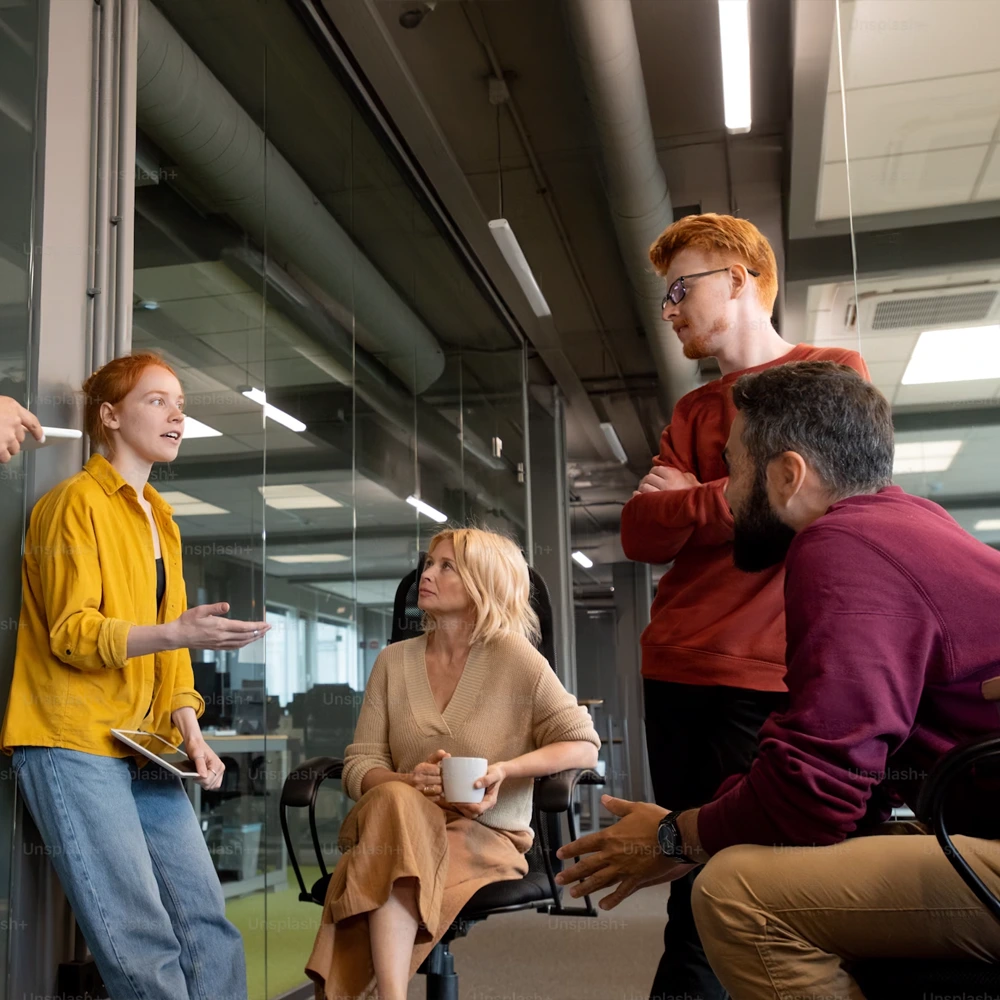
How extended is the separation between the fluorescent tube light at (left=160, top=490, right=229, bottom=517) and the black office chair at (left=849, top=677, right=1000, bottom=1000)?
7.17 ft

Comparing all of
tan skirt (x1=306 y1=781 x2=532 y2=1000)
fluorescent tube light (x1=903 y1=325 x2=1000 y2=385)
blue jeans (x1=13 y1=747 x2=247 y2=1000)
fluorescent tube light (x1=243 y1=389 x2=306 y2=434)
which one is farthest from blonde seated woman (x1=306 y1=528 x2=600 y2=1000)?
fluorescent tube light (x1=903 y1=325 x2=1000 y2=385)

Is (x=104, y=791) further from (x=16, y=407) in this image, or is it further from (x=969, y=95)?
(x=969, y=95)

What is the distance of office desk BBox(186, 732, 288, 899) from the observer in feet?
9.95

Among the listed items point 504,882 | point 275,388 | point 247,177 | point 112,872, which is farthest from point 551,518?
point 112,872

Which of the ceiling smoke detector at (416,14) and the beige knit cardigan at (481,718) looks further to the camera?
the ceiling smoke detector at (416,14)

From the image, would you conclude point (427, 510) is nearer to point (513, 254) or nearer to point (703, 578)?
point (513, 254)

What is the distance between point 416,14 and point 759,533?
12.2 ft

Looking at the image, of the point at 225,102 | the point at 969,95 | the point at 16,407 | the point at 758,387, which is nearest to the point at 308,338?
the point at 225,102

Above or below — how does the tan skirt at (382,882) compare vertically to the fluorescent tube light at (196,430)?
below

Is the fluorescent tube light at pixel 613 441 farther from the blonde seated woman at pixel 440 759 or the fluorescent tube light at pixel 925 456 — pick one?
the blonde seated woman at pixel 440 759

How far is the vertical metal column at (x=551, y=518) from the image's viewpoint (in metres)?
8.45

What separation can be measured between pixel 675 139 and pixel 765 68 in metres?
0.65

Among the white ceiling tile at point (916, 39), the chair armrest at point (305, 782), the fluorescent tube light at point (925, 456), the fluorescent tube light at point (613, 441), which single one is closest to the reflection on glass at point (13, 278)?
the chair armrest at point (305, 782)

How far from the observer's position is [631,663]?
11859 mm
